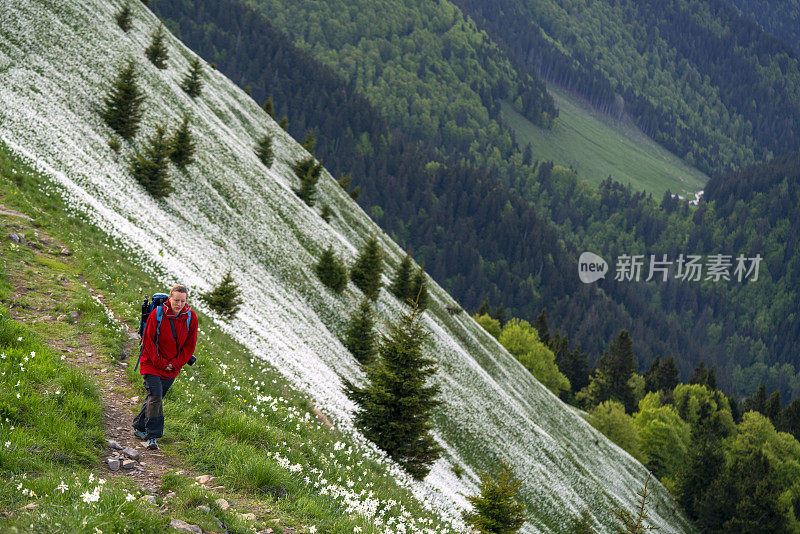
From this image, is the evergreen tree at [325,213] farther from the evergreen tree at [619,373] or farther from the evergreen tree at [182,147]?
the evergreen tree at [619,373]

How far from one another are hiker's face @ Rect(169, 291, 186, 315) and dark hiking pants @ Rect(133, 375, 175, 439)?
4.72 ft

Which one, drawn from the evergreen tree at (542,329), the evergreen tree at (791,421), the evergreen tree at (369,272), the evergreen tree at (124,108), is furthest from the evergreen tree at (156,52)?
the evergreen tree at (791,421)

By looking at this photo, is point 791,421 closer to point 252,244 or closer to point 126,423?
point 252,244

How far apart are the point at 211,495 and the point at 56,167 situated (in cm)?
3150

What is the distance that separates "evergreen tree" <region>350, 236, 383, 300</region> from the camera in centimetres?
5369

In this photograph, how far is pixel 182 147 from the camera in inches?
1850

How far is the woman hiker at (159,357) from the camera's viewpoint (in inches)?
408

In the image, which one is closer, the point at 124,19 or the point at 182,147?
the point at 182,147

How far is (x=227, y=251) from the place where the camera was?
4256 centimetres

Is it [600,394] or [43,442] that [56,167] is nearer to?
[43,442]

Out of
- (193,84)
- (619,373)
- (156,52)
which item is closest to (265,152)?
(193,84)

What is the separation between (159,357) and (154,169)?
35697 millimetres

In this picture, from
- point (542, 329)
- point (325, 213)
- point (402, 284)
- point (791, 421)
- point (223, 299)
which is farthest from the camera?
point (542, 329)

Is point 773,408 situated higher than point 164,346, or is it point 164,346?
point 164,346
